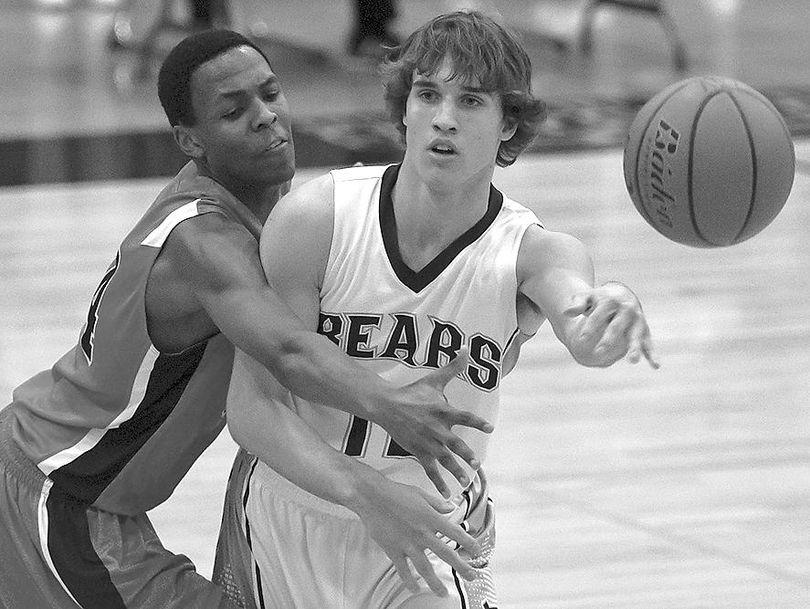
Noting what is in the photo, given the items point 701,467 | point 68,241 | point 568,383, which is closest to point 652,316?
point 568,383

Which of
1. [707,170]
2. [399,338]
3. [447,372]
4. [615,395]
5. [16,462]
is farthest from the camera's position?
[615,395]

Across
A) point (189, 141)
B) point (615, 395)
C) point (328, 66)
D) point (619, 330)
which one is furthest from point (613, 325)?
point (328, 66)

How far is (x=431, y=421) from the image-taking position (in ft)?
8.78

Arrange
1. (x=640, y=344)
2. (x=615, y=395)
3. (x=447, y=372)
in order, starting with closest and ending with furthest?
(x=640, y=344) < (x=447, y=372) < (x=615, y=395)

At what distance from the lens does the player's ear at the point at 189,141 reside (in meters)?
3.29

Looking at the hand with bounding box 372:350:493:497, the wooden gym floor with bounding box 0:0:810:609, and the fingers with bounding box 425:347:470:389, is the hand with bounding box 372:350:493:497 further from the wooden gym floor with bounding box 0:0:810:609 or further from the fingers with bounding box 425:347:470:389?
the wooden gym floor with bounding box 0:0:810:609

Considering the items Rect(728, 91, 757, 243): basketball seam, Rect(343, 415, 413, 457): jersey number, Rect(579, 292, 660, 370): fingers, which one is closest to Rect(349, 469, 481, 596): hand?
Rect(343, 415, 413, 457): jersey number

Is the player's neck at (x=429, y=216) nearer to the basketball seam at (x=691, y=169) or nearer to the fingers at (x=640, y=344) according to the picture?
the fingers at (x=640, y=344)

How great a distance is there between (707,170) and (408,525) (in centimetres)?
136

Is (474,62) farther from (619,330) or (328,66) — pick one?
(328,66)

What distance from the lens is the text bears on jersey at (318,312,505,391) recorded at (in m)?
3.04

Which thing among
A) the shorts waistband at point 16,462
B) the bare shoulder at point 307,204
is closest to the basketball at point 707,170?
the bare shoulder at point 307,204

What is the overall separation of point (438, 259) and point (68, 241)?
17.3 ft

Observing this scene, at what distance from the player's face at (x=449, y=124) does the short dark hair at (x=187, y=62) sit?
0.47 metres
